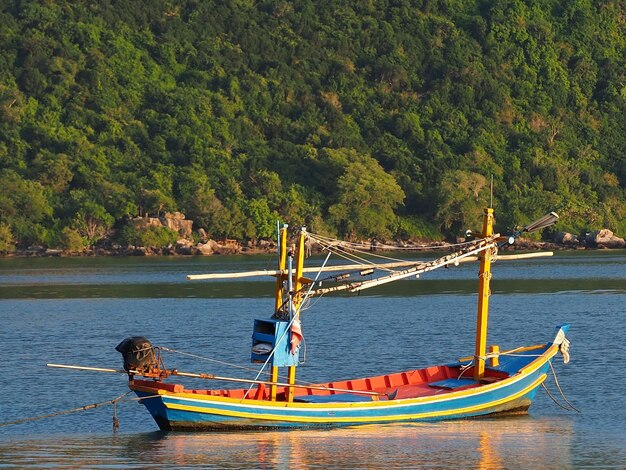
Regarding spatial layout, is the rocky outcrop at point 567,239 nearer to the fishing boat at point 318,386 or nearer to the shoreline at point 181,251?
the shoreline at point 181,251

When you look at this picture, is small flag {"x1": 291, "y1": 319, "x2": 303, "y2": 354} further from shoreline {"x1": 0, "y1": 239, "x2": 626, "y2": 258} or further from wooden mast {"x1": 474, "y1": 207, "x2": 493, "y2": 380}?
shoreline {"x1": 0, "y1": 239, "x2": 626, "y2": 258}

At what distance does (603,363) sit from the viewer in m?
45.1

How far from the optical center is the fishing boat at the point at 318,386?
31.5 meters

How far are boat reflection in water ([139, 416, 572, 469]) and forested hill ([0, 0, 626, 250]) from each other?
114 meters

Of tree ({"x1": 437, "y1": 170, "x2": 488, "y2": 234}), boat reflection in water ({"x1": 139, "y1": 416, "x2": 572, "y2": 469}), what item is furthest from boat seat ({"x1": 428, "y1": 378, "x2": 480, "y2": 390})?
tree ({"x1": 437, "y1": 170, "x2": 488, "y2": 234})

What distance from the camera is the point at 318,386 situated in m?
34.2

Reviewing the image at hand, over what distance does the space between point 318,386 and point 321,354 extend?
15.4m

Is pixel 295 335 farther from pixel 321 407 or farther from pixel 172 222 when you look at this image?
pixel 172 222

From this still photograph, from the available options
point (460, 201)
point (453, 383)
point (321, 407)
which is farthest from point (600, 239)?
point (321, 407)

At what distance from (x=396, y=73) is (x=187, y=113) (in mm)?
31227

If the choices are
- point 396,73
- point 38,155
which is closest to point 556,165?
point 396,73

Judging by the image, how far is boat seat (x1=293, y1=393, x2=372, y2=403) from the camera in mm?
33594

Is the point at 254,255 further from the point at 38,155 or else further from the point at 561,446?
the point at 561,446

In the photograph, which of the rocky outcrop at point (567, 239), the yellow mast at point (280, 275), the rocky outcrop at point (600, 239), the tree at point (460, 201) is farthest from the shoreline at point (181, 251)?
the yellow mast at point (280, 275)
